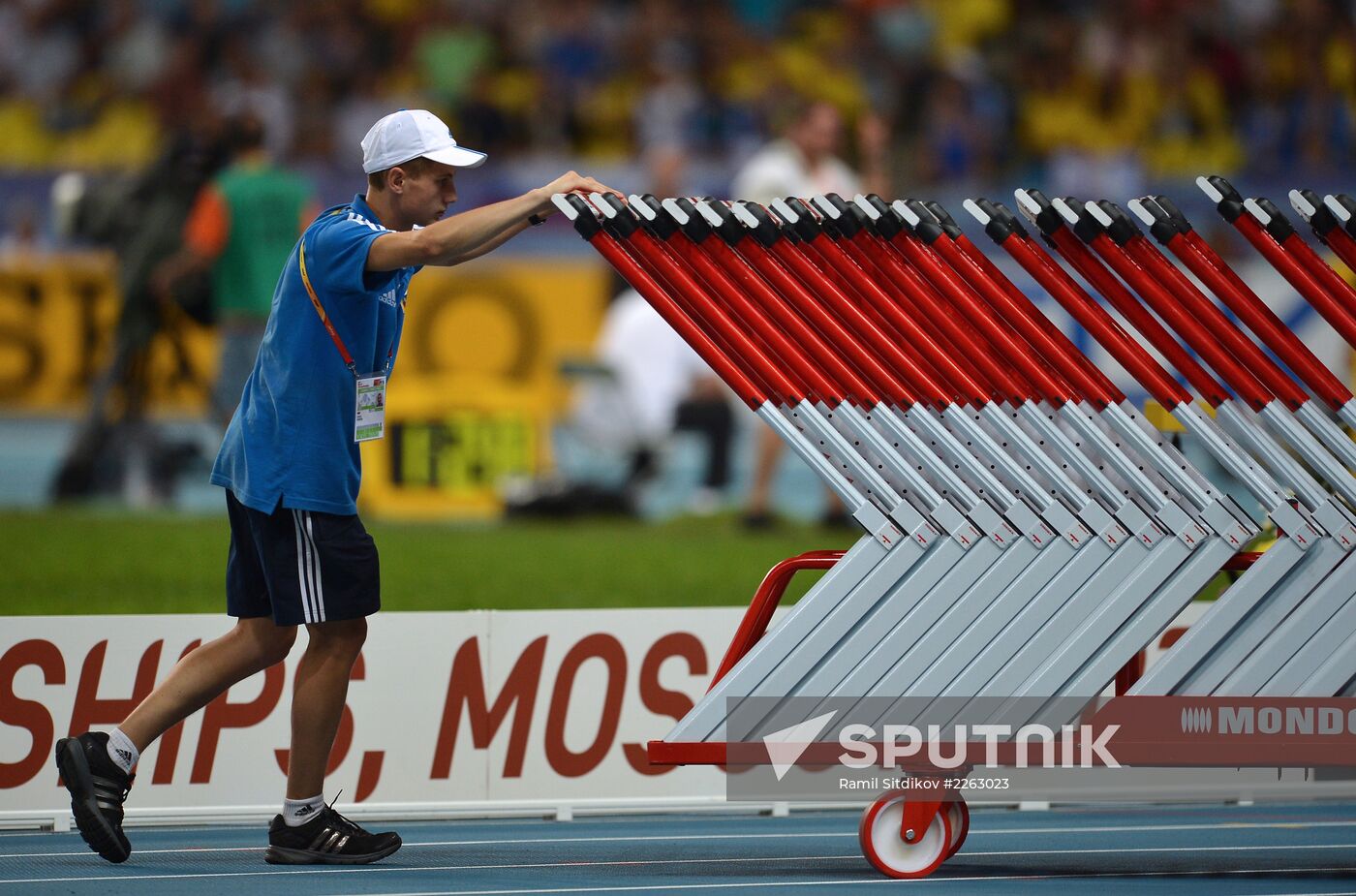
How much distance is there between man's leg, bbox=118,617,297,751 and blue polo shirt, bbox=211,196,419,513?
1.19 feet

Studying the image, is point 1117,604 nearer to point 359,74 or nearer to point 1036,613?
point 1036,613

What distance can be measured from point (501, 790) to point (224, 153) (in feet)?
21.2

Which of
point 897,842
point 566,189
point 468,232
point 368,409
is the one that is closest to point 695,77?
point 368,409

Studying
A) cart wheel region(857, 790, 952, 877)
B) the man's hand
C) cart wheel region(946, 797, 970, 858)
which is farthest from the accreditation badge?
cart wheel region(946, 797, 970, 858)

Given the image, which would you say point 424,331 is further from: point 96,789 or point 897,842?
point 897,842

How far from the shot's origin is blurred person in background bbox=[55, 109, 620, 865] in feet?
16.4

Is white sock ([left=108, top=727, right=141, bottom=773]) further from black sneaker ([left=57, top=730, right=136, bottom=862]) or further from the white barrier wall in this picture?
the white barrier wall

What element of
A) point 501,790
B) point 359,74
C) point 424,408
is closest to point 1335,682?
point 501,790

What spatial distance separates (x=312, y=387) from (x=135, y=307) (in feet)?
24.4

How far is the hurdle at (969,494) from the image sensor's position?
484 cm

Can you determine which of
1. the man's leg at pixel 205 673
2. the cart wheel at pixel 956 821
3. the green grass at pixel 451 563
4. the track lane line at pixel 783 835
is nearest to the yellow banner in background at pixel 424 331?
the green grass at pixel 451 563

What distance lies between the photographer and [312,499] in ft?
16.4

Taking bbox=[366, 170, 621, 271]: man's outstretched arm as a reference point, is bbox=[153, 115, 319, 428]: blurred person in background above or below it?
above

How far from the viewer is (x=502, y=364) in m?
14.2
